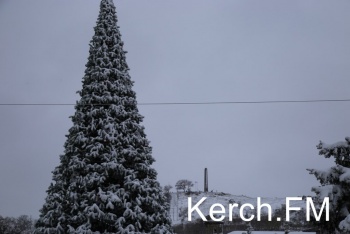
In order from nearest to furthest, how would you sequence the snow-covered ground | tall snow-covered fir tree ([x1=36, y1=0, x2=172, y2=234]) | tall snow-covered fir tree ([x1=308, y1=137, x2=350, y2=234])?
tall snow-covered fir tree ([x1=308, y1=137, x2=350, y2=234])
tall snow-covered fir tree ([x1=36, y1=0, x2=172, y2=234])
the snow-covered ground

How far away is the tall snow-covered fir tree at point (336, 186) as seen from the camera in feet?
37.0

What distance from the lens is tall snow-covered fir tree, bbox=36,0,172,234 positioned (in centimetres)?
1392

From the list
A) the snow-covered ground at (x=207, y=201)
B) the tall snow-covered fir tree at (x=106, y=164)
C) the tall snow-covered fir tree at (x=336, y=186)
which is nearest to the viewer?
the tall snow-covered fir tree at (x=336, y=186)

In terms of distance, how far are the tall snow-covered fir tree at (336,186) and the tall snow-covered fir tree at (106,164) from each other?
582 centimetres

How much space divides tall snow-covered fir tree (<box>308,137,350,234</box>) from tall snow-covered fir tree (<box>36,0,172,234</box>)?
582 cm

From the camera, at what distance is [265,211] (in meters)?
56.5

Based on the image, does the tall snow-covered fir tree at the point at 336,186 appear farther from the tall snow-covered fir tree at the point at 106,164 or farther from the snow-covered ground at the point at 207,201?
the snow-covered ground at the point at 207,201

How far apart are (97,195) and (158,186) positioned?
2.62 meters

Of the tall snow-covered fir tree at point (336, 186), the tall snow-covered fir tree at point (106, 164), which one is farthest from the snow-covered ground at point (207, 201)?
the tall snow-covered fir tree at point (336, 186)

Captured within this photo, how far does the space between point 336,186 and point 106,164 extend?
7.12 meters

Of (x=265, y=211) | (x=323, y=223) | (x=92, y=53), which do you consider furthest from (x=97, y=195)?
(x=265, y=211)

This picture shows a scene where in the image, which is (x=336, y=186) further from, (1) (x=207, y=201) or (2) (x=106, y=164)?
(1) (x=207, y=201)

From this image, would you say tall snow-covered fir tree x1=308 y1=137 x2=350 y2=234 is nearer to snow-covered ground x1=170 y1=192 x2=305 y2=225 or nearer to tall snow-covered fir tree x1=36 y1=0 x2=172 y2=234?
tall snow-covered fir tree x1=36 y1=0 x2=172 y2=234

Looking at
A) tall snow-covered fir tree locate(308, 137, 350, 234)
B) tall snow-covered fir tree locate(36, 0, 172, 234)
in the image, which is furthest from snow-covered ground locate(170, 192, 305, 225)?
tall snow-covered fir tree locate(308, 137, 350, 234)
